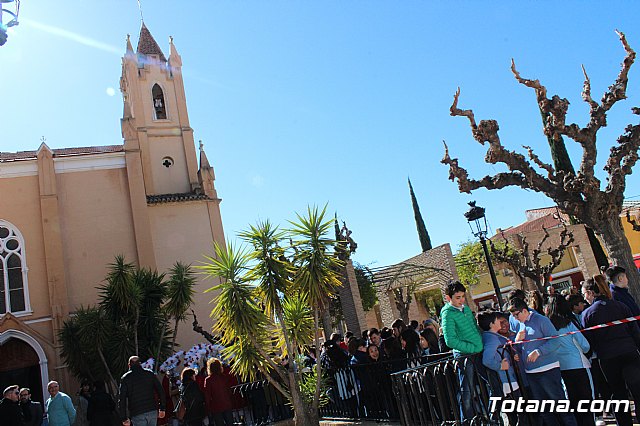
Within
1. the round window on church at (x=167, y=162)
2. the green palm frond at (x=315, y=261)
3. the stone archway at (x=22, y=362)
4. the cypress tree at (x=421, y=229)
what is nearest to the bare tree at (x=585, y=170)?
the green palm frond at (x=315, y=261)

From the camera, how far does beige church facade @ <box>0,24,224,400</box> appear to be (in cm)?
1950

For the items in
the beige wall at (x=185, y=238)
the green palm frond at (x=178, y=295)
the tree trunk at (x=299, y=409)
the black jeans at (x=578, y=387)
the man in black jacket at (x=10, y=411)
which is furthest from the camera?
the beige wall at (x=185, y=238)

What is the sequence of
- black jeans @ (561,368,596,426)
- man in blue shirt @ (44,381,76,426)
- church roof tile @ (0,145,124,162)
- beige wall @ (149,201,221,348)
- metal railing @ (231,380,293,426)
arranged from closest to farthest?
black jeans @ (561,368,596,426)
man in blue shirt @ (44,381,76,426)
metal railing @ (231,380,293,426)
beige wall @ (149,201,221,348)
church roof tile @ (0,145,124,162)

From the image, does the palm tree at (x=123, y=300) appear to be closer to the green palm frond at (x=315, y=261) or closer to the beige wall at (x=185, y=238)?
the beige wall at (x=185, y=238)

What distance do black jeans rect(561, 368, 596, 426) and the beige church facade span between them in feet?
60.0

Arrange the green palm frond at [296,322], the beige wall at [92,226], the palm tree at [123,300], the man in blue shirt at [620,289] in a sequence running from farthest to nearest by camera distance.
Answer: the beige wall at [92,226] → the palm tree at [123,300] → the green palm frond at [296,322] → the man in blue shirt at [620,289]

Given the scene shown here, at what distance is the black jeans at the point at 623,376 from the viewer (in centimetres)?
540

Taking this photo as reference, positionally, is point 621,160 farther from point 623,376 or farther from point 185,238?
point 185,238

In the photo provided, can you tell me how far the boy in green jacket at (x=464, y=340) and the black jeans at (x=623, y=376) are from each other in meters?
1.35

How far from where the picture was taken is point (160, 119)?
2753cm

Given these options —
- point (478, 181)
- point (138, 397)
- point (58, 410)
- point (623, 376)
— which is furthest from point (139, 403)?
point (478, 181)

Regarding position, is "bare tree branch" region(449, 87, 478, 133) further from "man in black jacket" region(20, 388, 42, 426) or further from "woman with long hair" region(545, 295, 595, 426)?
"man in black jacket" region(20, 388, 42, 426)

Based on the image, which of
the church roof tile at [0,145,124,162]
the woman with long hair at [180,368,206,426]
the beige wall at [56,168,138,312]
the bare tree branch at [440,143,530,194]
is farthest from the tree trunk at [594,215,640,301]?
the church roof tile at [0,145,124,162]

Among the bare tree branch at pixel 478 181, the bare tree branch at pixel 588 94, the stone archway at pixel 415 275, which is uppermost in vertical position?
the bare tree branch at pixel 588 94
